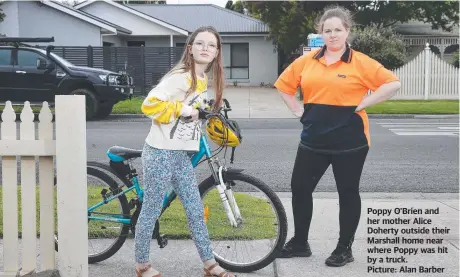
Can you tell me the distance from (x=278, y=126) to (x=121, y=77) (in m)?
4.68

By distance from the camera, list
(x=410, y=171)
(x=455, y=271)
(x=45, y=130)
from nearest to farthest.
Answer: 1. (x=45, y=130)
2. (x=455, y=271)
3. (x=410, y=171)

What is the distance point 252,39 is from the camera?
34969mm

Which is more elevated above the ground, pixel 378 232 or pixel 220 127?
pixel 220 127

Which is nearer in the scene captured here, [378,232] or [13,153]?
[13,153]

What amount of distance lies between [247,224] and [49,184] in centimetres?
150

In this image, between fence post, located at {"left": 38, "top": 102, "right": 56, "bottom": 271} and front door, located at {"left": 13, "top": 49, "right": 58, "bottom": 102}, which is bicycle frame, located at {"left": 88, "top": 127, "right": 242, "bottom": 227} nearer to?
fence post, located at {"left": 38, "top": 102, "right": 56, "bottom": 271}

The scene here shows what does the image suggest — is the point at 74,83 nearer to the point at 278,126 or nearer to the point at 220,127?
the point at 278,126

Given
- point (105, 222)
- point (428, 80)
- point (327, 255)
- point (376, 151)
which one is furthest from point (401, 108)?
point (105, 222)

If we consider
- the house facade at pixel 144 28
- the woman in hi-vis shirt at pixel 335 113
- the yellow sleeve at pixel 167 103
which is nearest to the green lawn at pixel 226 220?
the woman in hi-vis shirt at pixel 335 113

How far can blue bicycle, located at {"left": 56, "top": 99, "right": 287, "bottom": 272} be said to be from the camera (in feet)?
14.5

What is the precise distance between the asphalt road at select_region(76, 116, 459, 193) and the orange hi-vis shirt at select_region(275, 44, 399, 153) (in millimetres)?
3305

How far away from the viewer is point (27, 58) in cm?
1656

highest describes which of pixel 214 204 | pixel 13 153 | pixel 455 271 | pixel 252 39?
pixel 252 39

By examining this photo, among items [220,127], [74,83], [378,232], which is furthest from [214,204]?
[74,83]
